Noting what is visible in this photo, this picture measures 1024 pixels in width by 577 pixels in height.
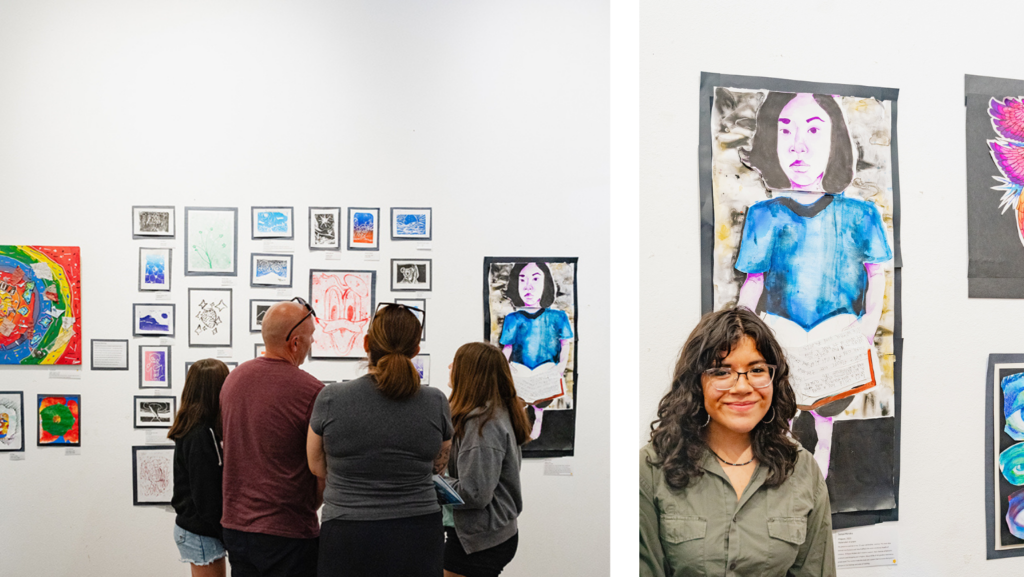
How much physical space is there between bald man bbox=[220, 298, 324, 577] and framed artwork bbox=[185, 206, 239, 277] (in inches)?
30.5

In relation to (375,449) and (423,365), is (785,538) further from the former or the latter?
(423,365)

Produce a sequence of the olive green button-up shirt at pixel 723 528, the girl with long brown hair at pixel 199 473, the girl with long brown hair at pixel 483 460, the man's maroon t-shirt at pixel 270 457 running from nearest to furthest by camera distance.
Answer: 1. the olive green button-up shirt at pixel 723 528
2. the girl with long brown hair at pixel 483 460
3. the man's maroon t-shirt at pixel 270 457
4. the girl with long brown hair at pixel 199 473

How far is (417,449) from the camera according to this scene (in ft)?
5.67

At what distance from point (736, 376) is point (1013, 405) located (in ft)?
1.13

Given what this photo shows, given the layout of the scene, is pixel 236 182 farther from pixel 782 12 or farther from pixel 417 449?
pixel 782 12

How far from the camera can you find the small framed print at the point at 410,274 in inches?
103

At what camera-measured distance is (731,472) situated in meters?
0.64

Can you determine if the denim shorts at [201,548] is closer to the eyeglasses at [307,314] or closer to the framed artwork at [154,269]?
the eyeglasses at [307,314]

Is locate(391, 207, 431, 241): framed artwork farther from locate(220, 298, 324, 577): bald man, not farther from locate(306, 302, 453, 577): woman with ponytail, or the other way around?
locate(306, 302, 453, 577): woman with ponytail

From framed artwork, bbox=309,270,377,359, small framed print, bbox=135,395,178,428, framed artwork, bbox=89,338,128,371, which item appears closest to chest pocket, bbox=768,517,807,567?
framed artwork, bbox=309,270,377,359

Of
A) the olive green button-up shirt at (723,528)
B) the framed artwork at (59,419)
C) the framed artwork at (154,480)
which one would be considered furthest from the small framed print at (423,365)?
the olive green button-up shirt at (723,528)

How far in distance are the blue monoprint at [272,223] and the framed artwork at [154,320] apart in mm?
499

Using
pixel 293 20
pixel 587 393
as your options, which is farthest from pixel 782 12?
pixel 293 20

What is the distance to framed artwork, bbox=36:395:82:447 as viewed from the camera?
2.61 metres
